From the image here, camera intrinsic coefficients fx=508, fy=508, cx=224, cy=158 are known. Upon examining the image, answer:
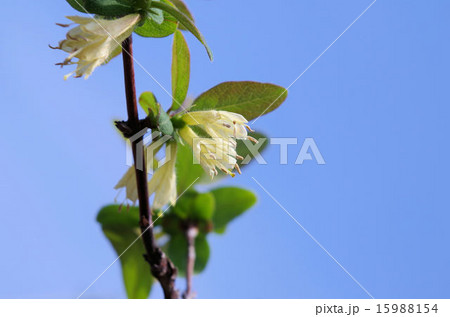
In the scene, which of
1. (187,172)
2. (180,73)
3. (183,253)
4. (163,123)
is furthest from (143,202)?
(183,253)

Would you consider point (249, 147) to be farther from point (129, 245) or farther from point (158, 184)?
point (129, 245)

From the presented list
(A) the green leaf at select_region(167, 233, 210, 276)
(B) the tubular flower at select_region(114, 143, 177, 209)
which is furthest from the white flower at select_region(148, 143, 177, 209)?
(A) the green leaf at select_region(167, 233, 210, 276)

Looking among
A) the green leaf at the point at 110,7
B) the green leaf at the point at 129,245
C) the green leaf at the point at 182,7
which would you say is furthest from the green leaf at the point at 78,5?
the green leaf at the point at 129,245

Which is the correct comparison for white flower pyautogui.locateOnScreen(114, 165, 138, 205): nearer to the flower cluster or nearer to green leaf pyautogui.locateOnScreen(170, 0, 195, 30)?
the flower cluster

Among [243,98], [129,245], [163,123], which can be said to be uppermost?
[243,98]
